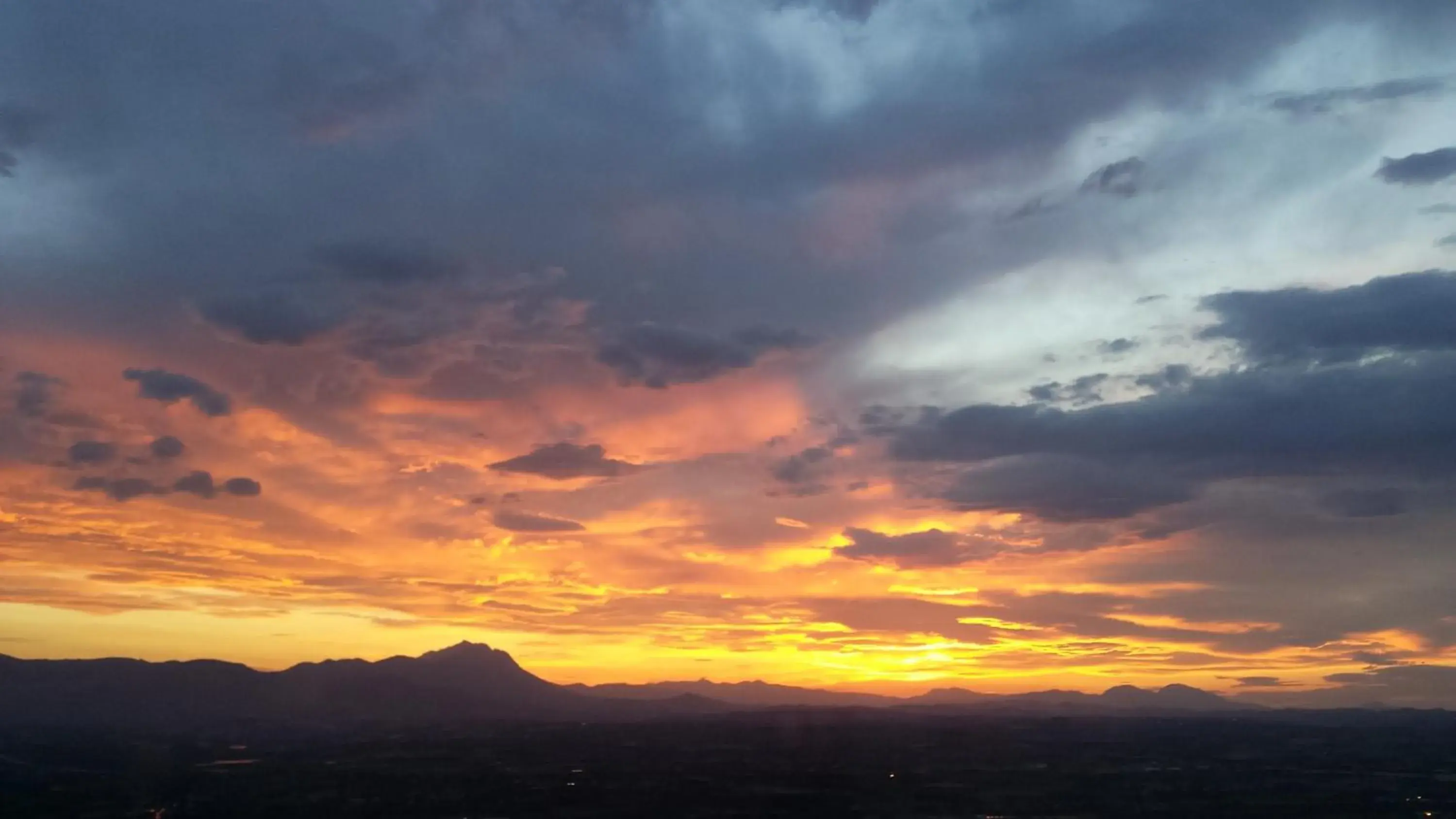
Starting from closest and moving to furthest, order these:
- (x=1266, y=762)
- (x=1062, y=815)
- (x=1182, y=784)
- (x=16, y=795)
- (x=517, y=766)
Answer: (x=1062, y=815) → (x=16, y=795) → (x=1182, y=784) → (x=517, y=766) → (x=1266, y=762)

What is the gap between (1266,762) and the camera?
632ft

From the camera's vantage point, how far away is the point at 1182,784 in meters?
150

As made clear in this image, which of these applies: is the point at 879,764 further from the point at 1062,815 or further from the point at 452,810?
the point at 452,810

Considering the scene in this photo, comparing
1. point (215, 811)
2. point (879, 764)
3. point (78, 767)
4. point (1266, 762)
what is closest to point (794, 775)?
point (879, 764)

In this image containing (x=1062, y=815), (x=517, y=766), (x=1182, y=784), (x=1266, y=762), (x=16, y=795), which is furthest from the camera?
(x=1266, y=762)

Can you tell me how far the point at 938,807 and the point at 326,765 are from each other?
115 meters

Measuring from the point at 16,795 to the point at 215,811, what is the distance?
3920 centimetres

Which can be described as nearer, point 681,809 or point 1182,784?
point 681,809

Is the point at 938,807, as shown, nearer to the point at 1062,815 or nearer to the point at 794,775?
the point at 1062,815

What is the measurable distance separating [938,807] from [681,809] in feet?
97.4

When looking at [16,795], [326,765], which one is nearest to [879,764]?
[326,765]

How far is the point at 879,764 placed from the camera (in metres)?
178

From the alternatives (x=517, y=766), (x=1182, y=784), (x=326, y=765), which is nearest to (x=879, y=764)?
(x=1182, y=784)

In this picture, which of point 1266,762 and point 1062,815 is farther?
point 1266,762
